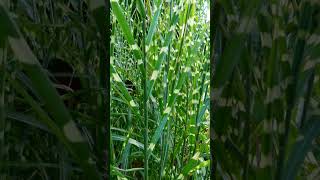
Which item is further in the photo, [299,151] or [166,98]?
[166,98]

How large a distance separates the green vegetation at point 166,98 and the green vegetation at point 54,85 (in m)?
0.31

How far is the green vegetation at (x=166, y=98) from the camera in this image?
0.82 m

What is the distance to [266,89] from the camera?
399 millimetres

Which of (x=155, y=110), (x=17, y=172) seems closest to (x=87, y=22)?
(x=17, y=172)

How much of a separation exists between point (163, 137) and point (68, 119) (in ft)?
1.77

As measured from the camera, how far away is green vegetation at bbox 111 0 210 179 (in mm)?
816

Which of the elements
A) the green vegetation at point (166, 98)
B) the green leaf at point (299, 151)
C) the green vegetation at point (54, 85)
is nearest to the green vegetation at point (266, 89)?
the green leaf at point (299, 151)

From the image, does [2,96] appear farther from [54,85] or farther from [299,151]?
[299,151]

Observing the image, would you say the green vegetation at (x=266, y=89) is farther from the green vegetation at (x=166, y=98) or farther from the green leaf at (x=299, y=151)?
the green vegetation at (x=166, y=98)

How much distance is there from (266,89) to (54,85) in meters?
0.19

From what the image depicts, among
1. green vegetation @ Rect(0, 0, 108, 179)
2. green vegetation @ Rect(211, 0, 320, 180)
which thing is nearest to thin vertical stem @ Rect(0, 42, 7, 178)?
green vegetation @ Rect(0, 0, 108, 179)

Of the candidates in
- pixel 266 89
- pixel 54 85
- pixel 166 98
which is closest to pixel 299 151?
pixel 266 89

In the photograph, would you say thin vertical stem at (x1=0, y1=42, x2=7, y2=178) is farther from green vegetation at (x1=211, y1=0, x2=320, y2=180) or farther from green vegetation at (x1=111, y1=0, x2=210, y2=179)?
green vegetation at (x1=111, y1=0, x2=210, y2=179)

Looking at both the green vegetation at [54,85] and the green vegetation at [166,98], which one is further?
the green vegetation at [166,98]
